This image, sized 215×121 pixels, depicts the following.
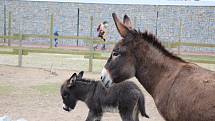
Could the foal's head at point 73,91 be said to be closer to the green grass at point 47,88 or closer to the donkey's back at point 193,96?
the green grass at point 47,88

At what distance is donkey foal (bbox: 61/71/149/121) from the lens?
744cm

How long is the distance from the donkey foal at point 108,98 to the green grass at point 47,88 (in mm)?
3337

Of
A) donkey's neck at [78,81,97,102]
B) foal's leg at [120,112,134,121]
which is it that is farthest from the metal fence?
foal's leg at [120,112,134,121]

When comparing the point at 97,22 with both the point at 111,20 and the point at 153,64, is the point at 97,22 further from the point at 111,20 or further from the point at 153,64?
the point at 153,64

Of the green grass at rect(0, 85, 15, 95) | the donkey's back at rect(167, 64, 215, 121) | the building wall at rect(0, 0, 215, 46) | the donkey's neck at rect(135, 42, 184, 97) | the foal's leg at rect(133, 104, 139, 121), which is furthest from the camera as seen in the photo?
the building wall at rect(0, 0, 215, 46)

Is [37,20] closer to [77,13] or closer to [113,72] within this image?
[77,13]

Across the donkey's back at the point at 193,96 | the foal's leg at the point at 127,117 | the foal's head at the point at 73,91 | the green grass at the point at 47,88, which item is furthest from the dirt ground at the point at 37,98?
the donkey's back at the point at 193,96

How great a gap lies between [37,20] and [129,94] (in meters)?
25.6

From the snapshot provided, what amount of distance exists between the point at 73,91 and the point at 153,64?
11.6 ft

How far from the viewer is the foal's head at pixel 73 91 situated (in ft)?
26.5

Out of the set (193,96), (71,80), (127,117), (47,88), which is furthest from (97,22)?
(193,96)

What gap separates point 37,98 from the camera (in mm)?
10539

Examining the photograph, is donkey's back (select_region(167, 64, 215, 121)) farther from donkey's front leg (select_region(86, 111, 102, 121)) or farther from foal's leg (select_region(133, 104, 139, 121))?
donkey's front leg (select_region(86, 111, 102, 121))

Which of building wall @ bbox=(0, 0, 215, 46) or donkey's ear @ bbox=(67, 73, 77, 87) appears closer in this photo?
donkey's ear @ bbox=(67, 73, 77, 87)
